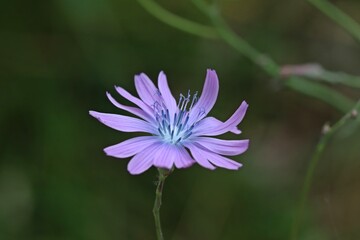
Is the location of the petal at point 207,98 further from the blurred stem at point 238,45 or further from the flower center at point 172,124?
the blurred stem at point 238,45

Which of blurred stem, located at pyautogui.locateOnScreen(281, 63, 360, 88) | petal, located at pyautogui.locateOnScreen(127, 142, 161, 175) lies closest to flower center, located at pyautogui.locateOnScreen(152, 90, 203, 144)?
petal, located at pyautogui.locateOnScreen(127, 142, 161, 175)

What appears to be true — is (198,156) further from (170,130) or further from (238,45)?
(238,45)

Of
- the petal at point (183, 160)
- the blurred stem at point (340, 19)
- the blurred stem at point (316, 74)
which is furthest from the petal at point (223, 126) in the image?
the blurred stem at point (340, 19)

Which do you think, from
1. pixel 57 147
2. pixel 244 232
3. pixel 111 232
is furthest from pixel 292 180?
pixel 57 147

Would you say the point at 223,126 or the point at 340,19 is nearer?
the point at 223,126

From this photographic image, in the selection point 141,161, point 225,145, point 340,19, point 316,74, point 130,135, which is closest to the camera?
point 141,161

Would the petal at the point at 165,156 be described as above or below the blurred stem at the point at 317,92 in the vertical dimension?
below

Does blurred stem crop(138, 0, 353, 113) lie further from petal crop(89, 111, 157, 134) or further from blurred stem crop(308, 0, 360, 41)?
petal crop(89, 111, 157, 134)

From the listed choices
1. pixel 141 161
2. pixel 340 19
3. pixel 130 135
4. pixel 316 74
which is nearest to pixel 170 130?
pixel 141 161
